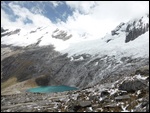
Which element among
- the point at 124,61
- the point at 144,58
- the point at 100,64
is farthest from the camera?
the point at 100,64

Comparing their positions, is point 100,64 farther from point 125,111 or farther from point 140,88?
point 125,111

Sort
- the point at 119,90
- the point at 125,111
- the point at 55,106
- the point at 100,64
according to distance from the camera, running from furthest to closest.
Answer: the point at 100,64 → the point at 119,90 → the point at 55,106 → the point at 125,111

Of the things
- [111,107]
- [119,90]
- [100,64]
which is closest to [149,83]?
[119,90]

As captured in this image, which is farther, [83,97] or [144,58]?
[144,58]

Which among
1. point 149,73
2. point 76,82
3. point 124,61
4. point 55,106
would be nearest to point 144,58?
point 124,61

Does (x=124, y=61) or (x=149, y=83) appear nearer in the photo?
(x=149, y=83)

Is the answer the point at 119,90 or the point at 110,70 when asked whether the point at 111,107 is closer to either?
the point at 119,90

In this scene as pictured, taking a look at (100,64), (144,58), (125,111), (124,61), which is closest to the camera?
(125,111)

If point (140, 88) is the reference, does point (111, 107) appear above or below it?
below

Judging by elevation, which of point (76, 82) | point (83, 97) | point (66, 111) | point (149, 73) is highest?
point (76, 82)
